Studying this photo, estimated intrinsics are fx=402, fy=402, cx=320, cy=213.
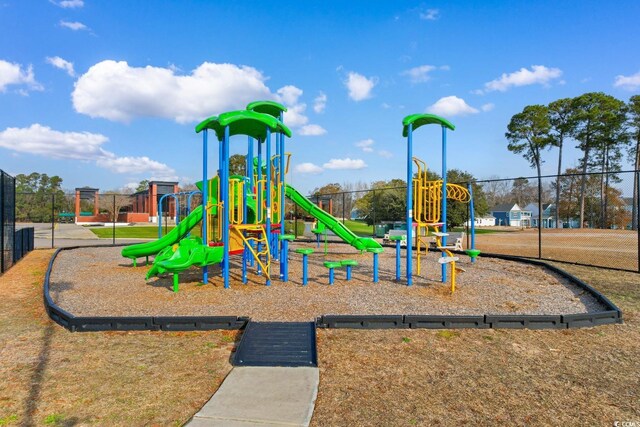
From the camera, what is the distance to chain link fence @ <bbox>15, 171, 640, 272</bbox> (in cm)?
1666

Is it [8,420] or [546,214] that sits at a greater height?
[546,214]

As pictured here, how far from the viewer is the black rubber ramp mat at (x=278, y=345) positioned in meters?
4.05

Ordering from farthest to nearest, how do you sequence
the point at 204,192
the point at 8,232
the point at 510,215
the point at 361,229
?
the point at 510,215 → the point at 361,229 → the point at 8,232 → the point at 204,192

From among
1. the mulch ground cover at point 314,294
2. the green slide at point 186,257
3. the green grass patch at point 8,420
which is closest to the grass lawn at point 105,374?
the green grass patch at point 8,420

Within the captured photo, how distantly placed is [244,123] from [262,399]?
21.4ft

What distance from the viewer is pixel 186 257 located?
25.1ft

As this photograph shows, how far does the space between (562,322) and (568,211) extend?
35650 millimetres

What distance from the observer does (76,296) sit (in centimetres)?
723

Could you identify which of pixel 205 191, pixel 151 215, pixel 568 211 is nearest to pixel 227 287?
pixel 205 191

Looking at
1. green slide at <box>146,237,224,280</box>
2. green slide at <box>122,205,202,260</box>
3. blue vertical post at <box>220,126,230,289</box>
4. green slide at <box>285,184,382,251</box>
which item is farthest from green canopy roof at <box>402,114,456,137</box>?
green slide at <box>122,205,202,260</box>

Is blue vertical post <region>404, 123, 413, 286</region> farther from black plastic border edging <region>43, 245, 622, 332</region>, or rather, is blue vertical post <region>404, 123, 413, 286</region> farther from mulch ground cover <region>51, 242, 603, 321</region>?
black plastic border edging <region>43, 245, 622, 332</region>

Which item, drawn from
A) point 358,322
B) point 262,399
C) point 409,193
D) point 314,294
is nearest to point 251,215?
point 314,294

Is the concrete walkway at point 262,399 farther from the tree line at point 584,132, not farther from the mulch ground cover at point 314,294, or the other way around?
the tree line at point 584,132

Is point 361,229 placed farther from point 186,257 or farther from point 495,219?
point 495,219
